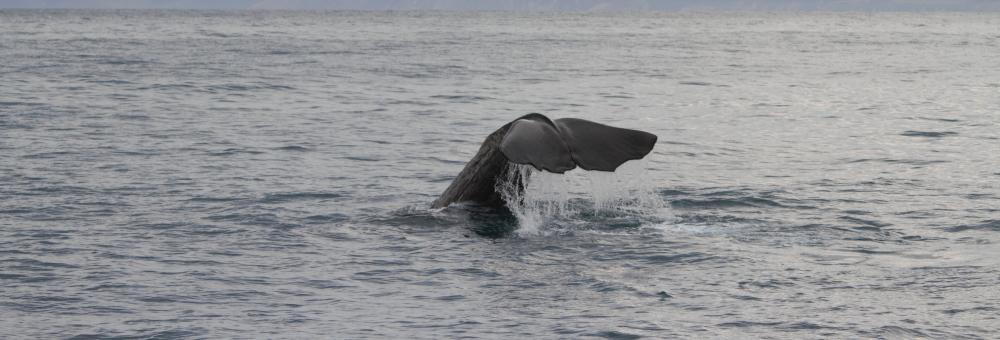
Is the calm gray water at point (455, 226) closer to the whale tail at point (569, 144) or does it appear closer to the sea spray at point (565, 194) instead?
the sea spray at point (565, 194)

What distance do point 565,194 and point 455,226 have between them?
221 cm

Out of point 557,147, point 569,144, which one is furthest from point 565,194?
point 557,147

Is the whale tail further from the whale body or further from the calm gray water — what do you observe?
the calm gray water

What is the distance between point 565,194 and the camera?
50.5ft

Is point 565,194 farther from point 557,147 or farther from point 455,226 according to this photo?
point 557,147

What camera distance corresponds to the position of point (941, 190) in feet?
56.5

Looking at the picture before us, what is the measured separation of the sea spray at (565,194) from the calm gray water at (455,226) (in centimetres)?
20

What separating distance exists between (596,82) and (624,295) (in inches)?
1243

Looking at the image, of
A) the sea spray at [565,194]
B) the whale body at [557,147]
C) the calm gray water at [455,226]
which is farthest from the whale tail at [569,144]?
the sea spray at [565,194]

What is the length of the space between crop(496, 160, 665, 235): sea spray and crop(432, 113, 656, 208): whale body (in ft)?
0.75

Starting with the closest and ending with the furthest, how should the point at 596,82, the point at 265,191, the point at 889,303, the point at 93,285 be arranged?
1. the point at 889,303
2. the point at 93,285
3. the point at 265,191
4. the point at 596,82

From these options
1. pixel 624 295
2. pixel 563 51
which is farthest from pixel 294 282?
pixel 563 51

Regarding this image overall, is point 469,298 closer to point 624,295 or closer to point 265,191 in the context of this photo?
point 624,295

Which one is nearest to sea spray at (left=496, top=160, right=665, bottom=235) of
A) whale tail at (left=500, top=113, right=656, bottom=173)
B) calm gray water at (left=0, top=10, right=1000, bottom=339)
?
calm gray water at (left=0, top=10, right=1000, bottom=339)
